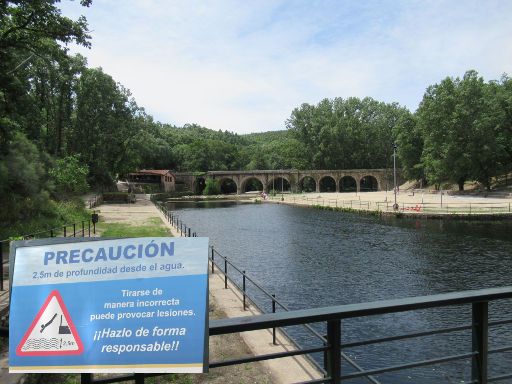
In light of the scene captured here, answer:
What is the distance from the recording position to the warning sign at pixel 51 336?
248 cm

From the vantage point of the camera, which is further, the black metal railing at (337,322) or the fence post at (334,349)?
the fence post at (334,349)

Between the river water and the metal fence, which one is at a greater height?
the metal fence

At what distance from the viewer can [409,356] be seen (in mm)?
11484

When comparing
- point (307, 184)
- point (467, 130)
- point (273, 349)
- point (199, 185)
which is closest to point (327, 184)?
point (307, 184)

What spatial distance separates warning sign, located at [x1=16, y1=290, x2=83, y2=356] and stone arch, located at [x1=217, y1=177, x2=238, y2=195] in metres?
108

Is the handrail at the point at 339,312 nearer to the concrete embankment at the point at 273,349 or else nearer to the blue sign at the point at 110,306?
the blue sign at the point at 110,306

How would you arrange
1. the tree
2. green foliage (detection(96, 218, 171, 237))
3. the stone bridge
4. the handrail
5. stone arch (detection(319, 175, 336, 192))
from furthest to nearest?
stone arch (detection(319, 175, 336, 192))
the stone bridge
the tree
green foliage (detection(96, 218, 171, 237))
the handrail

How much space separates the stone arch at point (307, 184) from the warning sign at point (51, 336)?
4111 inches

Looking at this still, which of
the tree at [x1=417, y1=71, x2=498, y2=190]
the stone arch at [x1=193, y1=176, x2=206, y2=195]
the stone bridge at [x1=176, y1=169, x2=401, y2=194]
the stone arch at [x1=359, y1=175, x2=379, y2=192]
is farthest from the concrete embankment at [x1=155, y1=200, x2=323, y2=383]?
the stone arch at [x1=359, y1=175, x2=379, y2=192]

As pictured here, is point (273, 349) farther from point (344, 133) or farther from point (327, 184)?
point (327, 184)

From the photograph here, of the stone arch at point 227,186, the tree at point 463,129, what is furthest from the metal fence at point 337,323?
the stone arch at point 227,186

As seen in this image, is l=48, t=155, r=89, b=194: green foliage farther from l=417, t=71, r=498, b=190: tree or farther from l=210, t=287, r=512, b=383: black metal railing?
l=417, t=71, r=498, b=190: tree

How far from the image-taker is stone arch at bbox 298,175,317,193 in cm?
10733

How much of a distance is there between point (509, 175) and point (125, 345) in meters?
80.3
